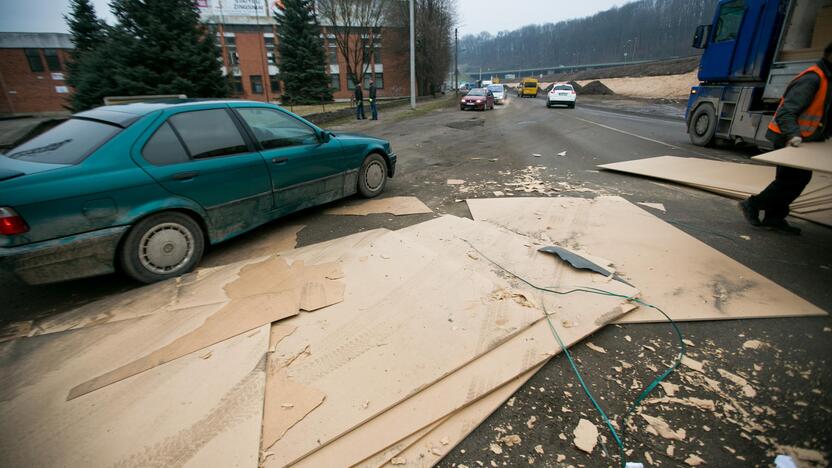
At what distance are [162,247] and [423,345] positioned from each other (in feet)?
8.38

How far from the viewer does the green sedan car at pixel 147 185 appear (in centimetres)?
274

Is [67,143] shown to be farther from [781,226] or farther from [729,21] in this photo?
[729,21]

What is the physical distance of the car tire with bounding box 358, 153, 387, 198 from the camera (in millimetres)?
5523

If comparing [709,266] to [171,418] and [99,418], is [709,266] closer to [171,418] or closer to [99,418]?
[171,418]

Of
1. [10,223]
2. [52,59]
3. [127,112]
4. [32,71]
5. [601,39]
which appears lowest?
[10,223]

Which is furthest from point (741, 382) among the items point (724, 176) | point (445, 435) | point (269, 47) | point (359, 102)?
point (269, 47)

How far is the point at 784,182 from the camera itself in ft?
13.5

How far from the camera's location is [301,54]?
93.4ft

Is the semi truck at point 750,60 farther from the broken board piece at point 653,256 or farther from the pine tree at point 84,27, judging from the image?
the pine tree at point 84,27

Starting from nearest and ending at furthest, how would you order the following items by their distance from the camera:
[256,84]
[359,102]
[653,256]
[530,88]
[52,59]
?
[653,256] < [359,102] < [52,59] < [256,84] < [530,88]

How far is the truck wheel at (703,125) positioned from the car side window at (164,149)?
39.0ft

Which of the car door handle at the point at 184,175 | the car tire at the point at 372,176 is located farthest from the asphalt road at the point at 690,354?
the car door handle at the point at 184,175

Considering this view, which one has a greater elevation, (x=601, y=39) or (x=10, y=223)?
(x=601, y=39)

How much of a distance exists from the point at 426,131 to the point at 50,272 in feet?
43.0
